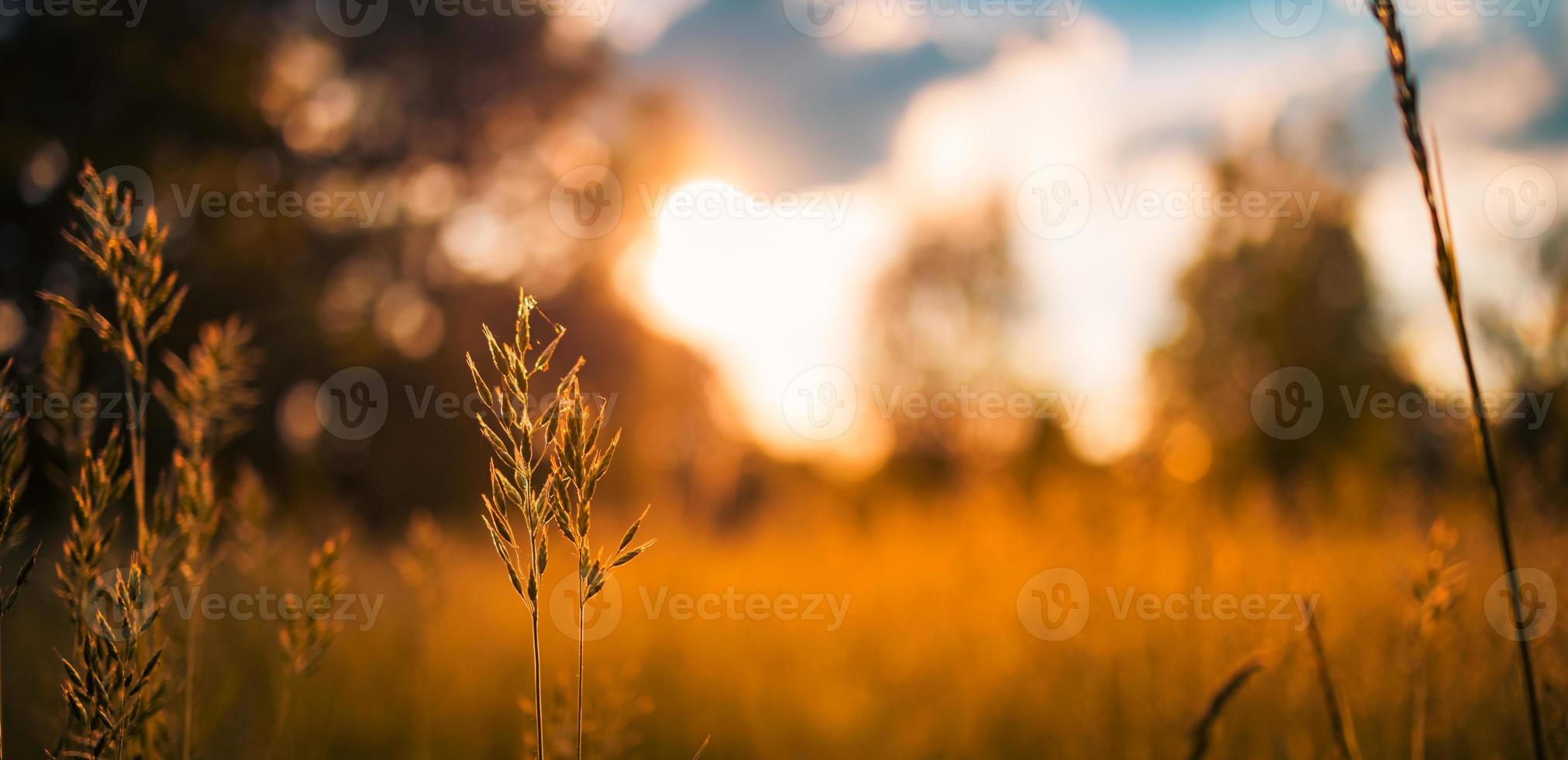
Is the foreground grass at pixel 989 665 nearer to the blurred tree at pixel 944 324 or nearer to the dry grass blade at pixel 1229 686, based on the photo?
the dry grass blade at pixel 1229 686

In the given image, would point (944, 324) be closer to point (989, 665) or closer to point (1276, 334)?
point (1276, 334)

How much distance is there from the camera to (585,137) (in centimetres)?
1669

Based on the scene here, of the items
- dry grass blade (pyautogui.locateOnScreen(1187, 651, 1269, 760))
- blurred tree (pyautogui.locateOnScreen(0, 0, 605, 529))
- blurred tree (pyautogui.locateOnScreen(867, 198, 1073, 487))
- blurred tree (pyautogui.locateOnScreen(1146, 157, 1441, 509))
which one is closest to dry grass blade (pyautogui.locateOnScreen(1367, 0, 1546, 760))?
dry grass blade (pyautogui.locateOnScreen(1187, 651, 1269, 760))

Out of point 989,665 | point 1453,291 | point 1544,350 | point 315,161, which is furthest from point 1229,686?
point 315,161

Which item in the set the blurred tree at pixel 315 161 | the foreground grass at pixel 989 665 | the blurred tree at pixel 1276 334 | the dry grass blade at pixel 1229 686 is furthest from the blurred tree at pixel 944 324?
the dry grass blade at pixel 1229 686

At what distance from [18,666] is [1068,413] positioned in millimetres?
5663

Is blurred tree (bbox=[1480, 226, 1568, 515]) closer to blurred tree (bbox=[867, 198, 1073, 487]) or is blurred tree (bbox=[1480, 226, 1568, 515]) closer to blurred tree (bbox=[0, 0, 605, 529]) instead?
blurred tree (bbox=[0, 0, 605, 529])

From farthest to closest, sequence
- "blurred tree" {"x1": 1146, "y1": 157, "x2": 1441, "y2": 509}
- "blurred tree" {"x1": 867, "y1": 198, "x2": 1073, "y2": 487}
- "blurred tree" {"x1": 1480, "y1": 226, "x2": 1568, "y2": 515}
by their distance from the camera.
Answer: "blurred tree" {"x1": 867, "y1": 198, "x2": 1073, "y2": 487}, "blurred tree" {"x1": 1146, "y1": 157, "x2": 1441, "y2": 509}, "blurred tree" {"x1": 1480, "y1": 226, "x2": 1568, "y2": 515}

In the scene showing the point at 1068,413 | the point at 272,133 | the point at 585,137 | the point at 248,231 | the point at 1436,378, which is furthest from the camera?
the point at 585,137

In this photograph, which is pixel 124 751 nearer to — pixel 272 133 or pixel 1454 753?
pixel 1454 753

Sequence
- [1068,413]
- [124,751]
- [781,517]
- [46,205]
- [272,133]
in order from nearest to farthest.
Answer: [124,751], [1068,413], [781,517], [46,205], [272,133]

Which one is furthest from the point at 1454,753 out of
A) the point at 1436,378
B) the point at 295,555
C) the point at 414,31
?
the point at 414,31

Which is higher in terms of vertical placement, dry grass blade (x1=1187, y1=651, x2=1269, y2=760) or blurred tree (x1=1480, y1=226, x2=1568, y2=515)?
blurred tree (x1=1480, y1=226, x2=1568, y2=515)

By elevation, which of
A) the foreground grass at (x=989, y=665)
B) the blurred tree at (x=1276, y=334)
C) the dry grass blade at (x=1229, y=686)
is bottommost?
the foreground grass at (x=989, y=665)
